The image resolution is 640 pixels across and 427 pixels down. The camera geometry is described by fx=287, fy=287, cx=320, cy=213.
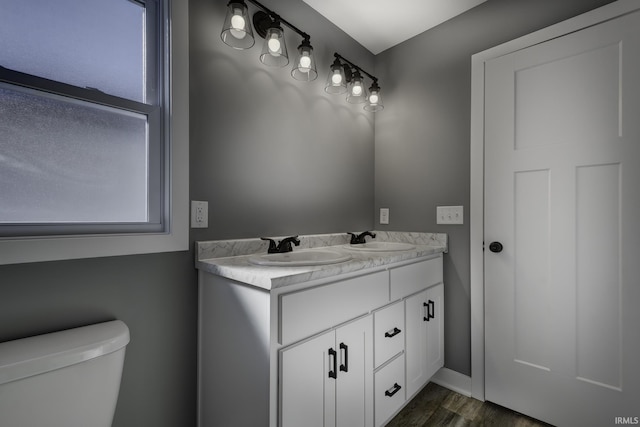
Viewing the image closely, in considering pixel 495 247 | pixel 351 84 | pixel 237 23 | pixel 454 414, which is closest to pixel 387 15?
pixel 351 84

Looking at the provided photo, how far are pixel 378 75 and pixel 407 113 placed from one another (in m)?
0.44

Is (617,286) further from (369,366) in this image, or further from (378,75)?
(378,75)

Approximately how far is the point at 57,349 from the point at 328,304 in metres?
0.82

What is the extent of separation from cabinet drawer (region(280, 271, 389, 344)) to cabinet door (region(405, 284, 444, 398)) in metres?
0.32

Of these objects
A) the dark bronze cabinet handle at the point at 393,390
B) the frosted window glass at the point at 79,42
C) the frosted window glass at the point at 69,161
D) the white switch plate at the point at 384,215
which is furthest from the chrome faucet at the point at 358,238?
the frosted window glass at the point at 79,42

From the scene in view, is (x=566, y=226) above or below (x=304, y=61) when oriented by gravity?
below

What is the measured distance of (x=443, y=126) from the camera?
1863mm

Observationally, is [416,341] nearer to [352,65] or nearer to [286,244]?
[286,244]

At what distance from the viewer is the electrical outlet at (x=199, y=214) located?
1.24 m

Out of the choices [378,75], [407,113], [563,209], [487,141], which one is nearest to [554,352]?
[563,209]

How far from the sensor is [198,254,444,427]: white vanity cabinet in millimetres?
938

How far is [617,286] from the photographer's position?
1306 mm

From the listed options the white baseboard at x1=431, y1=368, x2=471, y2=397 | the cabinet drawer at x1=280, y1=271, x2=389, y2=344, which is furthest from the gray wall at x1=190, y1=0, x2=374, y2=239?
the white baseboard at x1=431, y1=368, x2=471, y2=397

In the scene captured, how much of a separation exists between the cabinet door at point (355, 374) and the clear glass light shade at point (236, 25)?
4.33 feet
